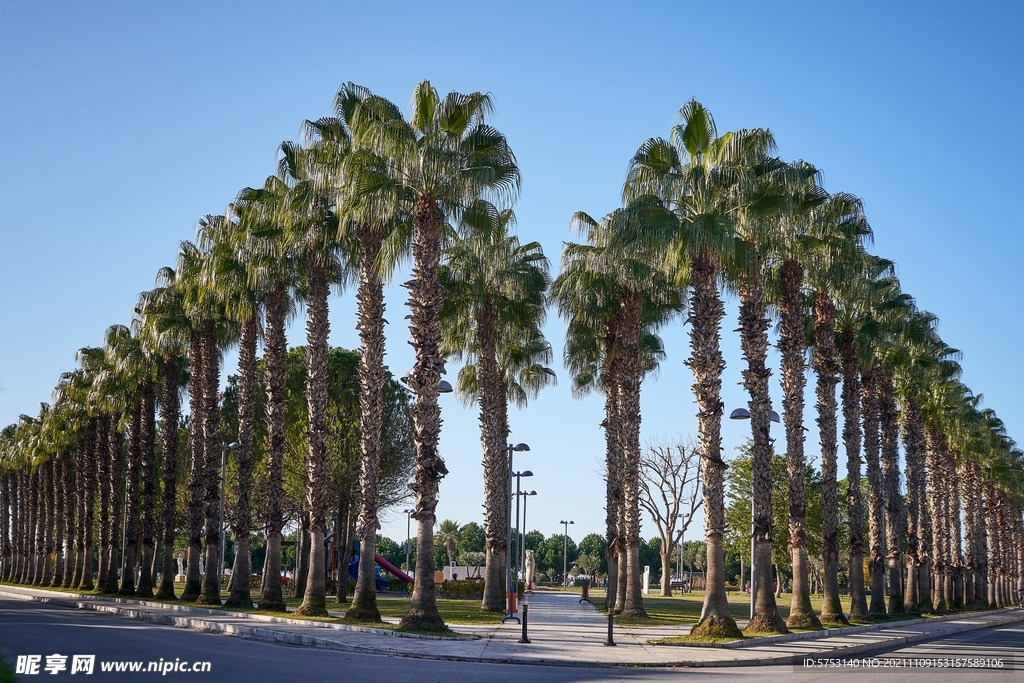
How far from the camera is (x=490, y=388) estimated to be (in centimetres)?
3803

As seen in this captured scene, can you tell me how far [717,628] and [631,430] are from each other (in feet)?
35.1

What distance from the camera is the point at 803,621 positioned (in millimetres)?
30672

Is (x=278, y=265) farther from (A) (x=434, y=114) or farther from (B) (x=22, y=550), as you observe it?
(B) (x=22, y=550)

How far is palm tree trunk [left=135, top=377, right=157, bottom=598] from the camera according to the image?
159 feet

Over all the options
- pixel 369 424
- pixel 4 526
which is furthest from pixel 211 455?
pixel 4 526

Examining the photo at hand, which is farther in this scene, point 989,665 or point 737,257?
point 737,257

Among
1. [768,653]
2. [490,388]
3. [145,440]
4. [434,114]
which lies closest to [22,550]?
[145,440]

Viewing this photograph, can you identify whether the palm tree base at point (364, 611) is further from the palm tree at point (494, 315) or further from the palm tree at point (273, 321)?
the palm tree at point (494, 315)

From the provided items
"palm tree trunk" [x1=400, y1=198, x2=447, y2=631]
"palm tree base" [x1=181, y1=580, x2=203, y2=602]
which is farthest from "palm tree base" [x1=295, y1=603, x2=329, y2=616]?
"palm tree base" [x1=181, y1=580, x2=203, y2=602]

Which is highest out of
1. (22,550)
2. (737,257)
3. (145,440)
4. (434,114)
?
(434,114)

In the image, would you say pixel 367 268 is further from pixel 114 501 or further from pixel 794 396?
pixel 114 501

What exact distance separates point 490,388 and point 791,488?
12.0m

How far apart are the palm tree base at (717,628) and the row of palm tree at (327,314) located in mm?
7432

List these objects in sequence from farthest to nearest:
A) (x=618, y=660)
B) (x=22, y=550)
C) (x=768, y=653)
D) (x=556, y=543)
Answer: (x=556, y=543) < (x=22, y=550) < (x=768, y=653) < (x=618, y=660)
